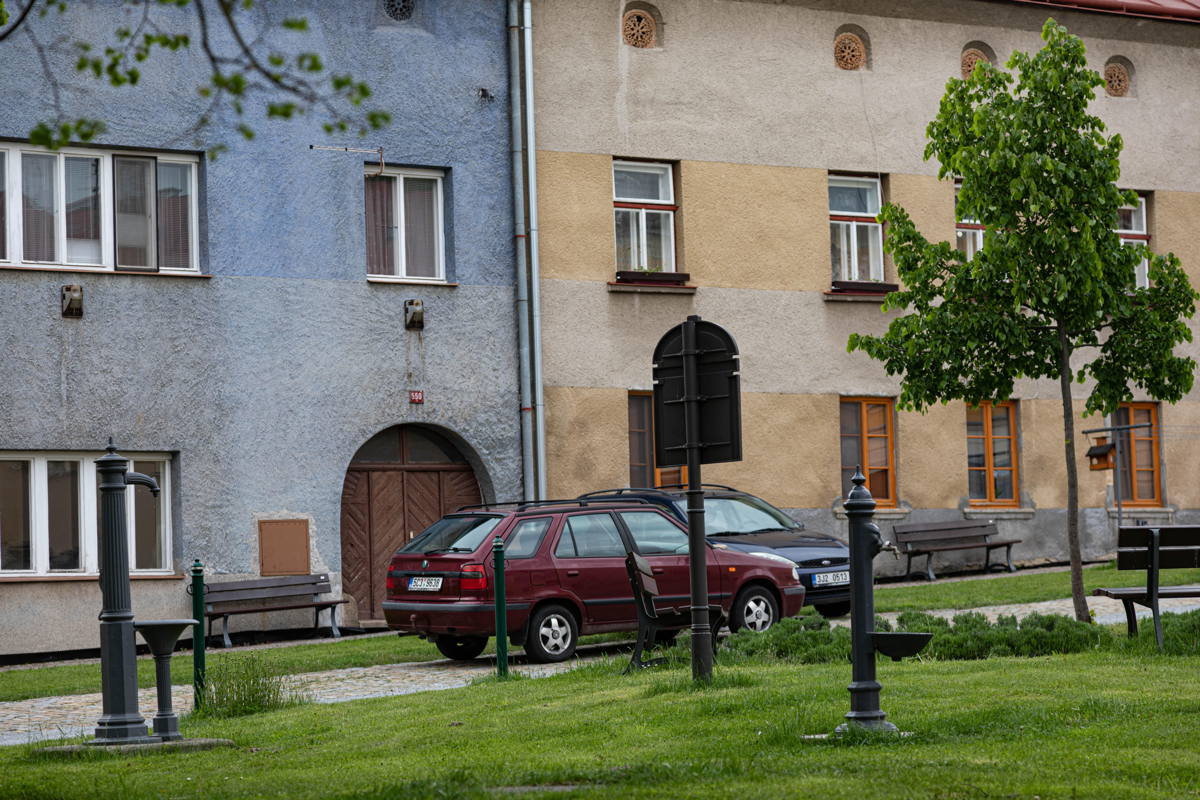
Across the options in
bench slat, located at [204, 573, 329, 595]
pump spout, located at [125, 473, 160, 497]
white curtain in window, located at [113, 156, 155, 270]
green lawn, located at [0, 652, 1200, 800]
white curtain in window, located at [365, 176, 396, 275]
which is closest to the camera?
green lawn, located at [0, 652, 1200, 800]

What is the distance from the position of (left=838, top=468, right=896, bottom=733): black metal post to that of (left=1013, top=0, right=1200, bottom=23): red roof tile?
20254 millimetres

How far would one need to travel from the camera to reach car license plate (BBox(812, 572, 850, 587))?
1914 centimetres

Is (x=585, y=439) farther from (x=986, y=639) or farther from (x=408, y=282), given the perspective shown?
(x=986, y=639)

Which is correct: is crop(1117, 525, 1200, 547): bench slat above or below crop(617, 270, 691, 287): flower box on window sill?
below

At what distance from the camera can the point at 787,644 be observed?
45.5 ft

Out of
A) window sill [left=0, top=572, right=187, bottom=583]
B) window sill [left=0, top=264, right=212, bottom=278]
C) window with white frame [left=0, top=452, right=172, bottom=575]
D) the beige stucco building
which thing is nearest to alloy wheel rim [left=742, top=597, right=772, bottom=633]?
the beige stucco building

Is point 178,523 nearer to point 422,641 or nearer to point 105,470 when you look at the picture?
point 422,641

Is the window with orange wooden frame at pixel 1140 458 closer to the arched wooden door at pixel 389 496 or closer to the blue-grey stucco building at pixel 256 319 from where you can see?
the blue-grey stucco building at pixel 256 319

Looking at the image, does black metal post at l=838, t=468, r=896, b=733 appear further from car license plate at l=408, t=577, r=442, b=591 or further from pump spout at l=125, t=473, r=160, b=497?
car license plate at l=408, t=577, r=442, b=591

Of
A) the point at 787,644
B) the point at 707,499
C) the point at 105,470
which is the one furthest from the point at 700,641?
the point at 707,499

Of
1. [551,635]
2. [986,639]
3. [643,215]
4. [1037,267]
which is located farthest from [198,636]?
[643,215]

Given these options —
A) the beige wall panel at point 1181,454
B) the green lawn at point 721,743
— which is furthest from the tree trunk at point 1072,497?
the beige wall panel at point 1181,454

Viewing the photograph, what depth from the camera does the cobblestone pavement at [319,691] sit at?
42.9 feet

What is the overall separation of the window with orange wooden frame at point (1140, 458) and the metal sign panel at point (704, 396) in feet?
57.1
